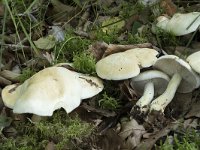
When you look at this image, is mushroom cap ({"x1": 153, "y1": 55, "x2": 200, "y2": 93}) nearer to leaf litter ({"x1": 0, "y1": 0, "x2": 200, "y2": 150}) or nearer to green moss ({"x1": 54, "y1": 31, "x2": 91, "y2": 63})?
leaf litter ({"x1": 0, "y1": 0, "x2": 200, "y2": 150})

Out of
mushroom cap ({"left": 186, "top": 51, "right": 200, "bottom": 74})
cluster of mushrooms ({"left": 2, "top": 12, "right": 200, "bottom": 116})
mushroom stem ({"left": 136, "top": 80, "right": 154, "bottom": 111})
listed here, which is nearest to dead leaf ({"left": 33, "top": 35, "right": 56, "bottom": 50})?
cluster of mushrooms ({"left": 2, "top": 12, "right": 200, "bottom": 116})

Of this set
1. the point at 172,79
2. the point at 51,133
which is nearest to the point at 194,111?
the point at 172,79

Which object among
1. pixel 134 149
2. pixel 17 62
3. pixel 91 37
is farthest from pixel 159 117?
pixel 17 62

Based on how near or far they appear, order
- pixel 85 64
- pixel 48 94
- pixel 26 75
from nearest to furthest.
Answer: pixel 48 94 < pixel 85 64 < pixel 26 75

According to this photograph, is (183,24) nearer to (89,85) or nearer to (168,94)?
(168,94)

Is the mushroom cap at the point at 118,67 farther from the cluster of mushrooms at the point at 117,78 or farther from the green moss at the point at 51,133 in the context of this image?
the green moss at the point at 51,133

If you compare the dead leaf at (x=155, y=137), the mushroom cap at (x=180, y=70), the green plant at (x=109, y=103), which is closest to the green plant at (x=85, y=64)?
the green plant at (x=109, y=103)
